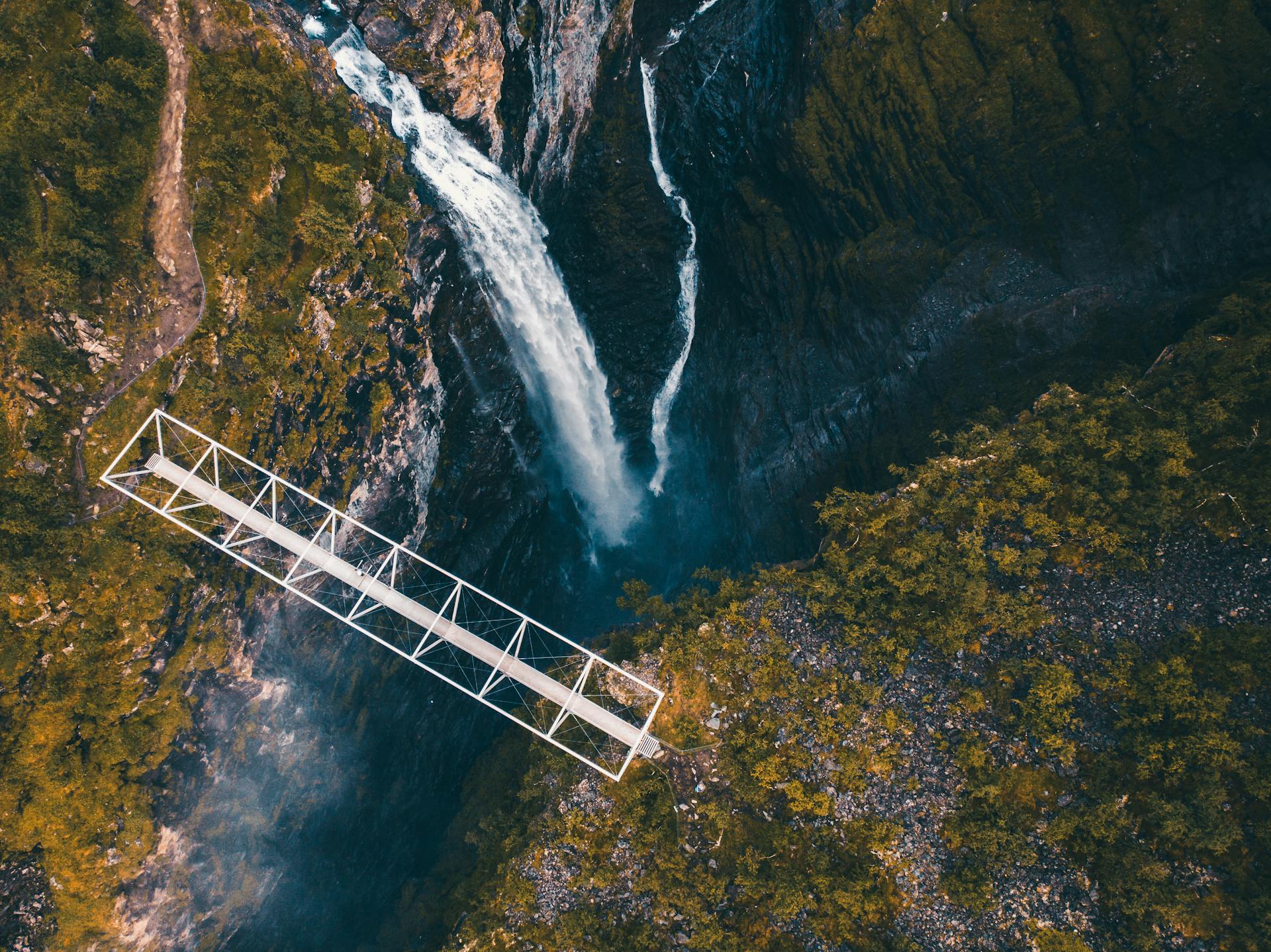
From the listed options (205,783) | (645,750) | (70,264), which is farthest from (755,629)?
(70,264)

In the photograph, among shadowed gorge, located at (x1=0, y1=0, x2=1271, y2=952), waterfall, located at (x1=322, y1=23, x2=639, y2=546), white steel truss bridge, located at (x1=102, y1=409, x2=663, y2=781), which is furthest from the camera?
waterfall, located at (x1=322, y1=23, x2=639, y2=546)

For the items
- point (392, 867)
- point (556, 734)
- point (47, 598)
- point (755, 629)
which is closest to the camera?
point (47, 598)

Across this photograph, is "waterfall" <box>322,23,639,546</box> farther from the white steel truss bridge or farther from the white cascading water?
the white steel truss bridge

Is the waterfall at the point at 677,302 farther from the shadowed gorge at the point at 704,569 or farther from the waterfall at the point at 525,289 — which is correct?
the waterfall at the point at 525,289

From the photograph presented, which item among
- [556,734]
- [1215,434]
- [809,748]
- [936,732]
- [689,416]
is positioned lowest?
[556,734]

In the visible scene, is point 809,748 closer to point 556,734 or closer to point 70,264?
point 556,734

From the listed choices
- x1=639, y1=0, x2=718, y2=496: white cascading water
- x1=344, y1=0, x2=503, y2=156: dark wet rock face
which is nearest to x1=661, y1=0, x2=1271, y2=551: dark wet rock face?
x1=639, y1=0, x2=718, y2=496: white cascading water
